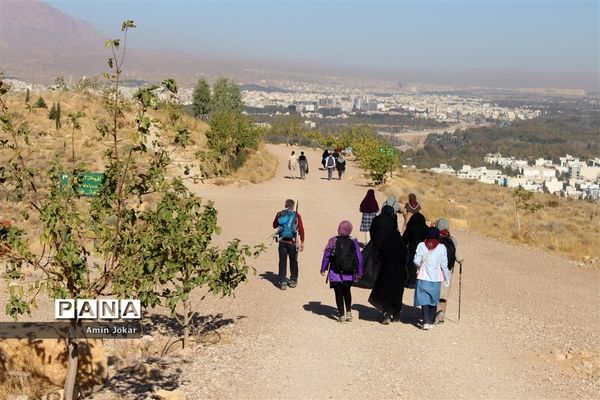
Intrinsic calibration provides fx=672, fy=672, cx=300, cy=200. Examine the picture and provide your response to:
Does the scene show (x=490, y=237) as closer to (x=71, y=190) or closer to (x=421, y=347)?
(x=421, y=347)

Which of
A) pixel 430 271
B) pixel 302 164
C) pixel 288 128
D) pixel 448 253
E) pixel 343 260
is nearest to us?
pixel 343 260

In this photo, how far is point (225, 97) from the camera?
71.1 m

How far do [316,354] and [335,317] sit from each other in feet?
5.62

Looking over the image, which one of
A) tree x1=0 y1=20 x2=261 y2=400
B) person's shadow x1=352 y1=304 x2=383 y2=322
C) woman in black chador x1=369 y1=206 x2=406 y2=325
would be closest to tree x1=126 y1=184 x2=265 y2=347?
tree x1=0 y1=20 x2=261 y2=400

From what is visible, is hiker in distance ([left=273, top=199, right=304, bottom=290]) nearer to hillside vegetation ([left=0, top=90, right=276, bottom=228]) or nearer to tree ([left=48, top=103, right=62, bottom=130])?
hillside vegetation ([left=0, top=90, right=276, bottom=228])

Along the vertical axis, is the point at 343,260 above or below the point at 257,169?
above

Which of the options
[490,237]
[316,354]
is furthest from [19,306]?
[490,237]

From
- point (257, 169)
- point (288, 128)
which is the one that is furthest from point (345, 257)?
point (288, 128)

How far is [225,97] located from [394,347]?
6414 centimetres

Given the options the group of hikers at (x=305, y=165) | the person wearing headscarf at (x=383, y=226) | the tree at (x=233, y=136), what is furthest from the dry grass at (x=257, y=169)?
the person wearing headscarf at (x=383, y=226)

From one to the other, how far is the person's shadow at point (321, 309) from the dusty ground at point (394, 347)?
0.11 feet

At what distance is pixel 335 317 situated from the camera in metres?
10.3

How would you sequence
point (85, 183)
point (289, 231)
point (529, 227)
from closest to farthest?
point (85, 183) → point (289, 231) → point (529, 227)

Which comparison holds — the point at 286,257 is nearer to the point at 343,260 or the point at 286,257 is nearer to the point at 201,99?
the point at 343,260
